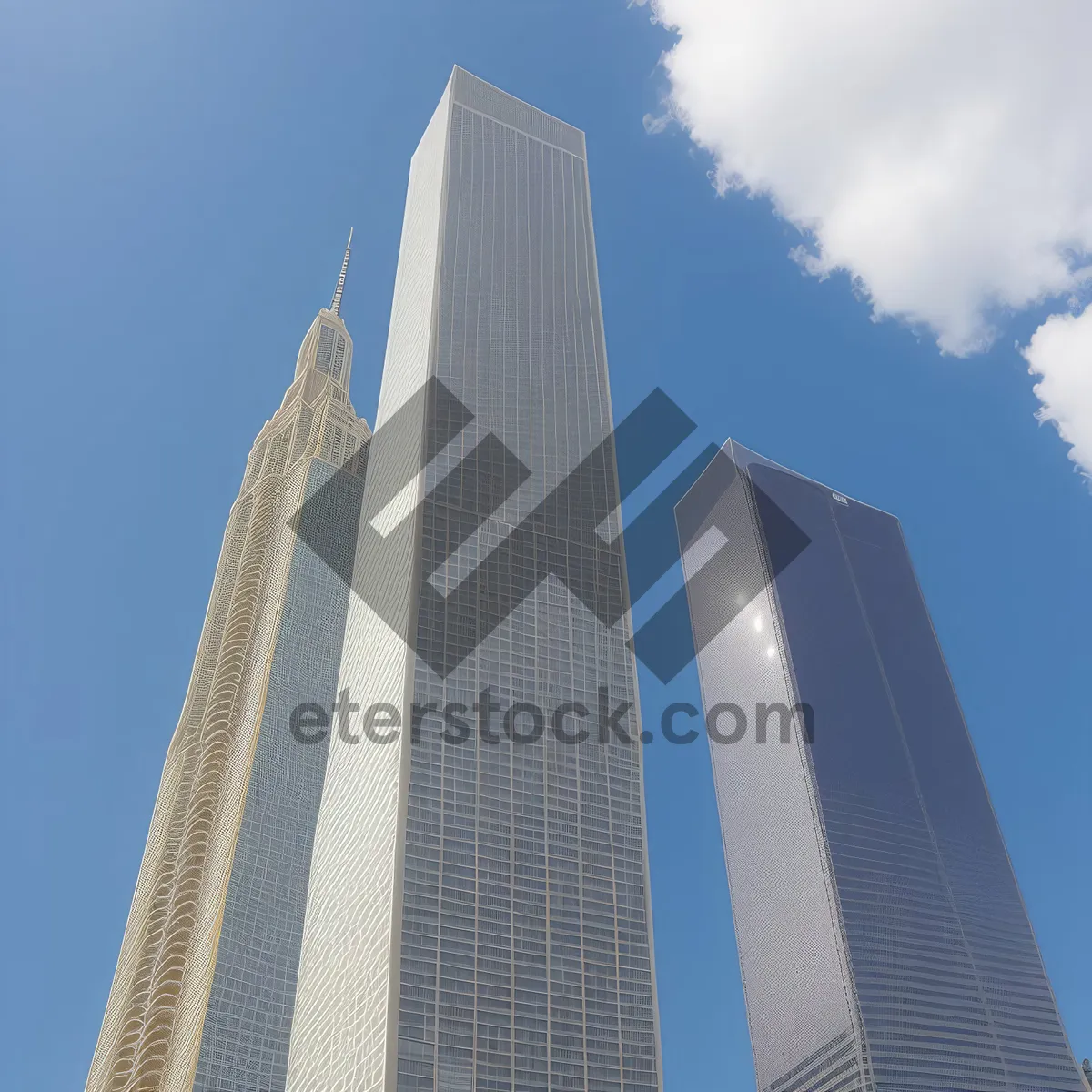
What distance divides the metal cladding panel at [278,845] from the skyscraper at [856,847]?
2974 inches

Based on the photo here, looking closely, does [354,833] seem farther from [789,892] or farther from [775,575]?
[775,575]

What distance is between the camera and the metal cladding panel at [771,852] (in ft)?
474

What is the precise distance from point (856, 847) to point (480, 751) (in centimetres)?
9166

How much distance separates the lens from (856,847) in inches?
6161

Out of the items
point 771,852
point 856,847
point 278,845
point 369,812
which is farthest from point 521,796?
point 771,852

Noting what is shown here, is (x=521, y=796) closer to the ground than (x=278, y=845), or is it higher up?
closer to the ground

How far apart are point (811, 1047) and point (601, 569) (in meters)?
81.3

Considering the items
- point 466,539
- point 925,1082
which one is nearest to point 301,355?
point 466,539

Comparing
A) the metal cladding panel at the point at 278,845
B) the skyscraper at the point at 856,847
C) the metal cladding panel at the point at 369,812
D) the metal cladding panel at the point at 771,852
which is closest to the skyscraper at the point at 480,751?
the metal cladding panel at the point at 369,812

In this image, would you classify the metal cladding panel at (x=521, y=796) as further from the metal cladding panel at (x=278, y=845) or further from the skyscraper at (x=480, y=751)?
the metal cladding panel at (x=278, y=845)

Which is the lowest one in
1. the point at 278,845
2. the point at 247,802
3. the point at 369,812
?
the point at 369,812

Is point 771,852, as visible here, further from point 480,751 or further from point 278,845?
point 480,751

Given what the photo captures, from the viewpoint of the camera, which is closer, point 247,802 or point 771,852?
point 247,802

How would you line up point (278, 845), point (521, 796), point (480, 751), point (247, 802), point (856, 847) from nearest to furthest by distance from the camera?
point (521, 796) → point (480, 751) → point (278, 845) → point (247, 802) → point (856, 847)
